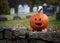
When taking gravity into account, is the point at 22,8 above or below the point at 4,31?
above

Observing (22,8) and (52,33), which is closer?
(52,33)

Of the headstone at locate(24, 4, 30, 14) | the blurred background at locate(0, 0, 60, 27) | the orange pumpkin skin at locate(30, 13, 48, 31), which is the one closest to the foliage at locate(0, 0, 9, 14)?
the blurred background at locate(0, 0, 60, 27)

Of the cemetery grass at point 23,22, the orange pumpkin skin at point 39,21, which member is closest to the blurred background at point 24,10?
the cemetery grass at point 23,22

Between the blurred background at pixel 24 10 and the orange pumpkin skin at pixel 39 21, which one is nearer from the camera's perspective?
the orange pumpkin skin at pixel 39 21

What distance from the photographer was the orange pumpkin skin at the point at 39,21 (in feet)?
7.31

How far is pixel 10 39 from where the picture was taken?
89.4 inches

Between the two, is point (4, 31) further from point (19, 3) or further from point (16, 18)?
point (19, 3)

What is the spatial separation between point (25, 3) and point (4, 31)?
19.7 inches

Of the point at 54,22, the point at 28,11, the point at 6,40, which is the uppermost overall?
the point at 28,11

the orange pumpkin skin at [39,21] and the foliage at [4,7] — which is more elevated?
the foliage at [4,7]

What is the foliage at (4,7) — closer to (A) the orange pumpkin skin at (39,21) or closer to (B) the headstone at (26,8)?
(B) the headstone at (26,8)

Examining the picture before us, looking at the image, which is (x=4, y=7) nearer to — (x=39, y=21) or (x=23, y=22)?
(x=23, y=22)

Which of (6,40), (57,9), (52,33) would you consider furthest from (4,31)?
(57,9)

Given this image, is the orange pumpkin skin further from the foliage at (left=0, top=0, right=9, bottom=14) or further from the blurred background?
the foliage at (left=0, top=0, right=9, bottom=14)
